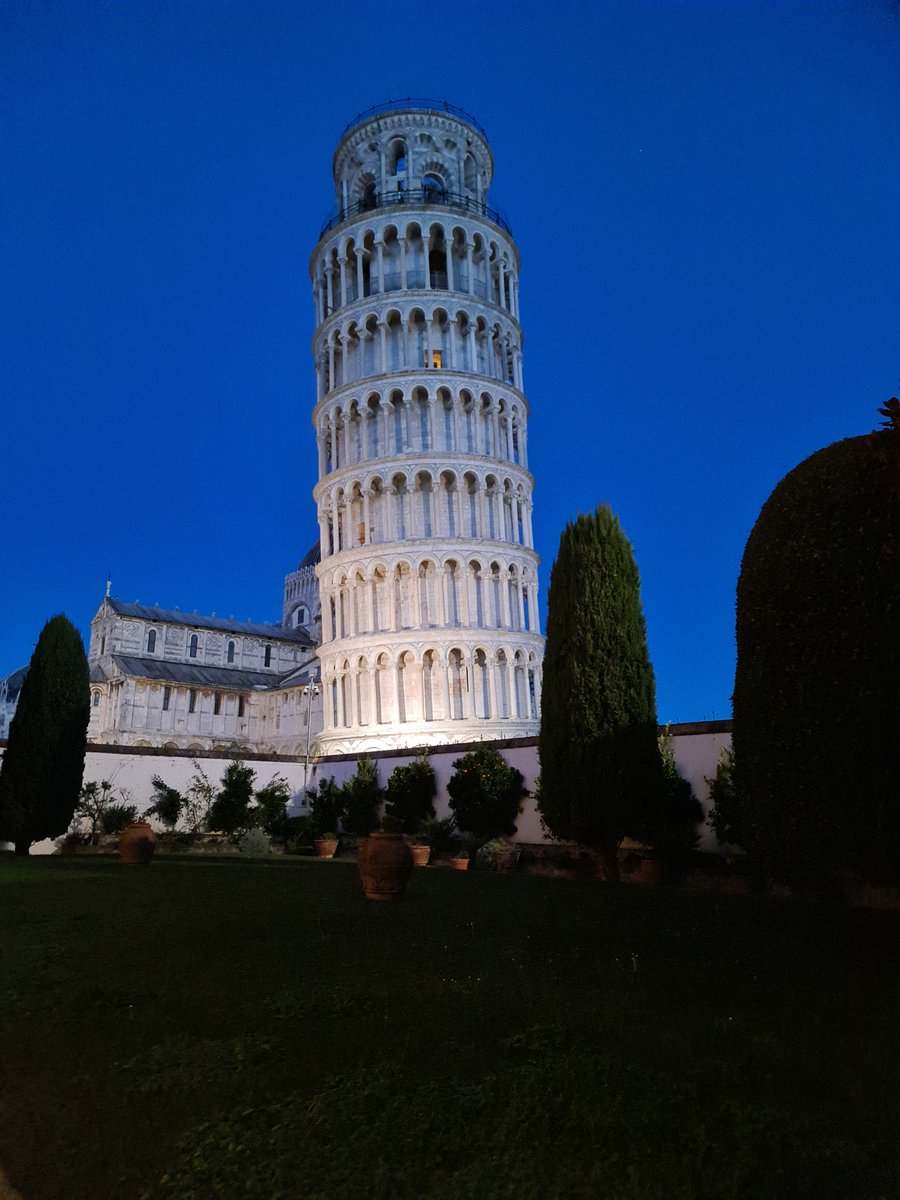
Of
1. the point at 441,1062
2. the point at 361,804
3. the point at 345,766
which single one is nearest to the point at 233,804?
the point at 361,804

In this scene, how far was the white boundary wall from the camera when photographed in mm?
16000

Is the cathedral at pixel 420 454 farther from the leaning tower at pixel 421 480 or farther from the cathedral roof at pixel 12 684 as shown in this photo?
the cathedral roof at pixel 12 684

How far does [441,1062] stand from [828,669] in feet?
17.8

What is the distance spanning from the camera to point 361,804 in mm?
24734

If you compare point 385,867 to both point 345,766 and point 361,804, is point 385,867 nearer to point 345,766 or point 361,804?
point 361,804

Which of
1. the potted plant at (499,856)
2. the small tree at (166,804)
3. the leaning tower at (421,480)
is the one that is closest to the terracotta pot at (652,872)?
the potted plant at (499,856)

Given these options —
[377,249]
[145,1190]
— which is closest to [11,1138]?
[145,1190]

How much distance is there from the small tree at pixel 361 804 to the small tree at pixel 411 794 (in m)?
0.99

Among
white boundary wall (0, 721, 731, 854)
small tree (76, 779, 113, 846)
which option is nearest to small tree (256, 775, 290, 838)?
white boundary wall (0, 721, 731, 854)

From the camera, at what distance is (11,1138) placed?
3.70m

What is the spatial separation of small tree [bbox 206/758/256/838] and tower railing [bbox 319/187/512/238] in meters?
33.2

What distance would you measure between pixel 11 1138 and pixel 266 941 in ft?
12.9

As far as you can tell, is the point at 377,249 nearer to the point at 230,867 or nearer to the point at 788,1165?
the point at 230,867

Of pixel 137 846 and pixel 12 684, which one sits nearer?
pixel 137 846
